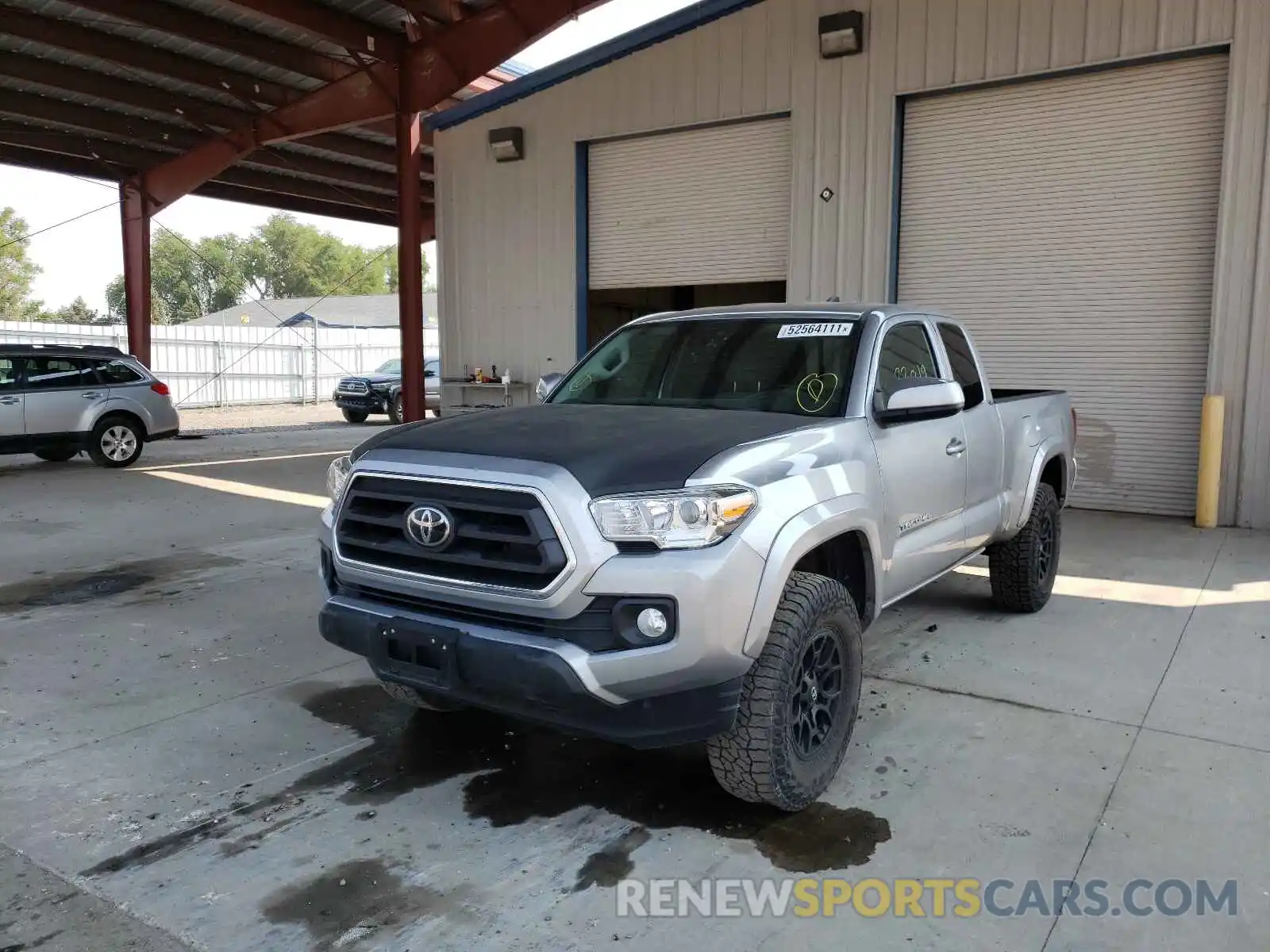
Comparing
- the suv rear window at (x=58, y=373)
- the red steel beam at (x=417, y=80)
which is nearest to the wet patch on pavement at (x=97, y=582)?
the suv rear window at (x=58, y=373)

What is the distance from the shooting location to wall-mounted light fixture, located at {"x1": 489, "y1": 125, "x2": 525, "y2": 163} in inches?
552

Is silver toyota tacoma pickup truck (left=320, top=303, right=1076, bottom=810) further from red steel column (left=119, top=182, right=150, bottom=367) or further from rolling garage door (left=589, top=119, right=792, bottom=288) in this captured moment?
red steel column (left=119, top=182, right=150, bottom=367)

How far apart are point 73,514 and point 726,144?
8.54 metres

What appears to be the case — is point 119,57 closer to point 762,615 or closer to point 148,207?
point 148,207

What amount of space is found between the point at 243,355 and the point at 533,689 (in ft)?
96.4

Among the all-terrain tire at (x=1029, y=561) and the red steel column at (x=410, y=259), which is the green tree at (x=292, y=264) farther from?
the all-terrain tire at (x=1029, y=561)

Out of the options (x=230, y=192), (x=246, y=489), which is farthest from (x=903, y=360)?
(x=230, y=192)

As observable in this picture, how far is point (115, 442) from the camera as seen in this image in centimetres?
1321

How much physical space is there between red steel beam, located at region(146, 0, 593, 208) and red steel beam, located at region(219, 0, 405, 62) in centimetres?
38

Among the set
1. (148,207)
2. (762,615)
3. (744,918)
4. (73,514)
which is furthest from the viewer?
(148,207)

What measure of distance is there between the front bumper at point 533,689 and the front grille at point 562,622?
0.05 meters

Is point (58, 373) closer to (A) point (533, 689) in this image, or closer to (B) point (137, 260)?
(B) point (137, 260)

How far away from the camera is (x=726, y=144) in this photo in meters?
12.4

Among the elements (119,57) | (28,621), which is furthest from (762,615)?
(119,57)
